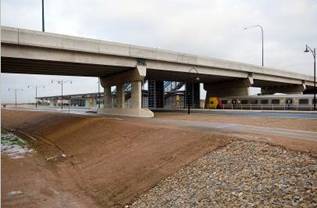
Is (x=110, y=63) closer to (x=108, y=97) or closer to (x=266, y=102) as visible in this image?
(x=108, y=97)

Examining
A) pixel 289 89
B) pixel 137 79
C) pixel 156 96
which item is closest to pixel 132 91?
pixel 137 79

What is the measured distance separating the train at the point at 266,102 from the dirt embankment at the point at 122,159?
37338 millimetres

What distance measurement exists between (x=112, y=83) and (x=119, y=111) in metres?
5.48

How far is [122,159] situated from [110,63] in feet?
65.4

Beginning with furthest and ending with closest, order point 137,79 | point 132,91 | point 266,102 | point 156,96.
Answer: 1. point 156,96
2. point 266,102
3. point 132,91
4. point 137,79

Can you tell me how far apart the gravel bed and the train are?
139 feet

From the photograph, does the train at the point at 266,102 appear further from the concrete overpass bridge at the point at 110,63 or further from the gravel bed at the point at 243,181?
the gravel bed at the point at 243,181

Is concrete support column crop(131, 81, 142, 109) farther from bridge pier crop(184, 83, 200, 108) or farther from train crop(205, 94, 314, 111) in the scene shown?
bridge pier crop(184, 83, 200, 108)

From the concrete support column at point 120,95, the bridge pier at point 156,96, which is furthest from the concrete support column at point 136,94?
the bridge pier at point 156,96

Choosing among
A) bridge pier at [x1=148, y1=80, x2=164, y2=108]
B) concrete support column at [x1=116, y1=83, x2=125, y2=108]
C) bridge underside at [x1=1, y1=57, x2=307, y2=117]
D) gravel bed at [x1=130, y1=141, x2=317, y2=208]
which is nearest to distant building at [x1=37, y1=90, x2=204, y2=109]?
bridge pier at [x1=148, y1=80, x2=164, y2=108]

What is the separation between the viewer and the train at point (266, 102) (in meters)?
54.1

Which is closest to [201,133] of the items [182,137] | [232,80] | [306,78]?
[182,137]

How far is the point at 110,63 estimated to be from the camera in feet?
120

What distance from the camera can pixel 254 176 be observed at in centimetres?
1098
